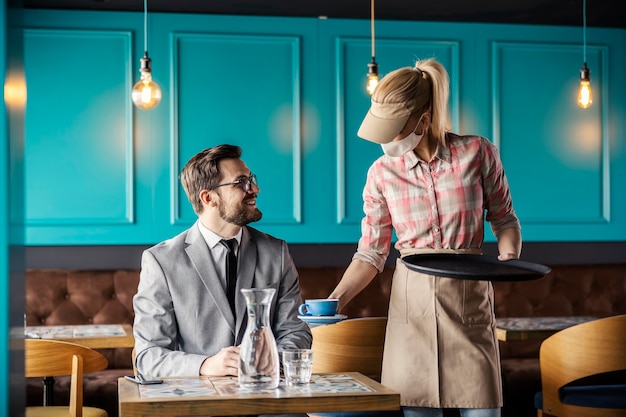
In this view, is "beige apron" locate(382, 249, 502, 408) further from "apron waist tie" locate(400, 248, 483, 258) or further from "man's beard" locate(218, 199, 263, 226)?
"man's beard" locate(218, 199, 263, 226)

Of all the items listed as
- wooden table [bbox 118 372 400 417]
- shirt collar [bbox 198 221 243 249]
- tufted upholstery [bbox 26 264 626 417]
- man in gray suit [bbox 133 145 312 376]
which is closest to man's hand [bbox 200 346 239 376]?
man in gray suit [bbox 133 145 312 376]

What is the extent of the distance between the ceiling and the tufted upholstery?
150 cm

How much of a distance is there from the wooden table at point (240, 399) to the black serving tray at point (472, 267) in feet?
1.07

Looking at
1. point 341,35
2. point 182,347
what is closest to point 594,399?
point 182,347

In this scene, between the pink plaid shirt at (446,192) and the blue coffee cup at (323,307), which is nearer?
the blue coffee cup at (323,307)

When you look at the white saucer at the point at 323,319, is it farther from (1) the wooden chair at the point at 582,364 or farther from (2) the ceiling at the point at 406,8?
(2) the ceiling at the point at 406,8

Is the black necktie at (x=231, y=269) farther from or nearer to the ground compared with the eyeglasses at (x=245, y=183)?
nearer to the ground

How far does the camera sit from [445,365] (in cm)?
247

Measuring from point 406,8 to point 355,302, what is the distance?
1740 millimetres

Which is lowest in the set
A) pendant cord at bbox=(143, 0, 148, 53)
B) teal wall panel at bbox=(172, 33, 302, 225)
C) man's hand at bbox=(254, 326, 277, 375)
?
man's hand at bbox=(254, 326, 277, 375)

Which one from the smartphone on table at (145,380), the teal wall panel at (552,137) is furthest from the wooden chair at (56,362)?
the teal wall panel at (552,137)

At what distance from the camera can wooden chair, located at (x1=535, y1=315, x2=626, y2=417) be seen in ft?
11.1

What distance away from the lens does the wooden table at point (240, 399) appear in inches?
76.4

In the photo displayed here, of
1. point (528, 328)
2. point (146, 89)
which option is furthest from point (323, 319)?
point (146, 89)
